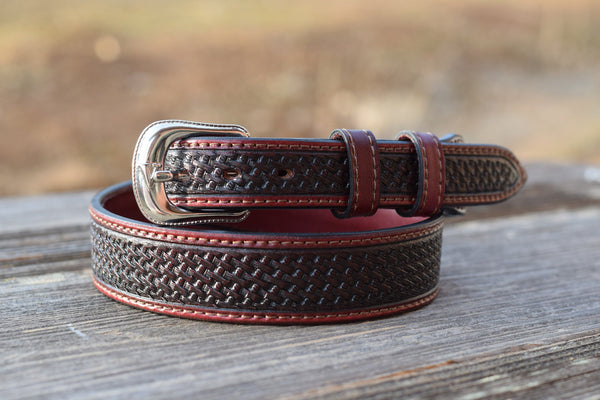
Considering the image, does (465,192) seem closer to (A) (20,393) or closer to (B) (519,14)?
(A) (20,393)

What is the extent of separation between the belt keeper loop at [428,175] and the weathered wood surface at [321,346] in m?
0.30

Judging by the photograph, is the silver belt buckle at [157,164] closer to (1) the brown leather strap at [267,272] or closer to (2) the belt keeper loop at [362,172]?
(1) the brown leather strap at [267,272]

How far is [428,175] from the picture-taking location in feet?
5.53

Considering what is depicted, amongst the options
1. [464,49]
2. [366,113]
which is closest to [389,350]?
[366,113]

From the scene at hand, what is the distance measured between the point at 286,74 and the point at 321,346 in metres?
6.21

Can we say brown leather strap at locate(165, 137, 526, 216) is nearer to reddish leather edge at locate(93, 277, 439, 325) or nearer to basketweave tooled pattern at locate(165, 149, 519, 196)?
basketweave tooled pattern at locate(165, 149, 519, 196)

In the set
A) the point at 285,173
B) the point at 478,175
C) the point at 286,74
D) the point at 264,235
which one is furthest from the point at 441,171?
the point at 286,74

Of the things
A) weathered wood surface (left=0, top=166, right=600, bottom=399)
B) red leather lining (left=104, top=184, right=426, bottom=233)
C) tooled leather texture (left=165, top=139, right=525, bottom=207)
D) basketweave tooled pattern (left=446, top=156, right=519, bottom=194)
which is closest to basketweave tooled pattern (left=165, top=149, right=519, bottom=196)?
tooled leather texture (left=165, top=139, right=525, bottom=207)

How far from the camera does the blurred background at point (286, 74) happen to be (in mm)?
6613

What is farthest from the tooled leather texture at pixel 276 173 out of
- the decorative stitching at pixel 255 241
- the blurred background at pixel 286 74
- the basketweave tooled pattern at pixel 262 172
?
the blurred background at pixel 286 74

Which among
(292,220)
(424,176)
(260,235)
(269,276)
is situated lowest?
(292,220)

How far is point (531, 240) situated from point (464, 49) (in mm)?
6277

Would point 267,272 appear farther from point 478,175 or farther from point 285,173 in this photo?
point 478,175

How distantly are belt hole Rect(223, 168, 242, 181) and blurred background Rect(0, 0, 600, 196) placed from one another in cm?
466
